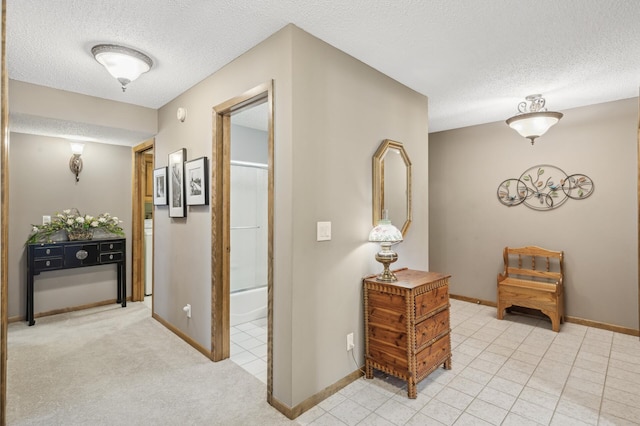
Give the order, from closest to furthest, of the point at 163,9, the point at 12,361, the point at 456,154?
1. the point at 163,9
2. the point at 12,361
3. the point at 456,154

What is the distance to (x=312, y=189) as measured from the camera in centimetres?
220

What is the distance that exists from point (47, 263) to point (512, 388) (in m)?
4.87

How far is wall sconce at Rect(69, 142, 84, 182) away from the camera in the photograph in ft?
13.6

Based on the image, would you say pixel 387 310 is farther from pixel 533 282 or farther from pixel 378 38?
pixel 533 282

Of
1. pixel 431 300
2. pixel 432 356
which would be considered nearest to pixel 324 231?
pixel 431 300

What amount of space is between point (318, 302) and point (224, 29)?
76.5 inches

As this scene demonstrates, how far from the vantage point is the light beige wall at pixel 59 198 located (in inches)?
152

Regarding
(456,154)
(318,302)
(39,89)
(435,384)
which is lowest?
(435,384)

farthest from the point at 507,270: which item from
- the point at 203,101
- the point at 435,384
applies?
the point at 203,101

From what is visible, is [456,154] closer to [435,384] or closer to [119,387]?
[435,384]

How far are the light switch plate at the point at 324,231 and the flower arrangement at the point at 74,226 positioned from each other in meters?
3.52

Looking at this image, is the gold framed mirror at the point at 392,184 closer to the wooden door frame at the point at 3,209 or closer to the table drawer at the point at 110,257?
the wooden door frame at the point at 3,209

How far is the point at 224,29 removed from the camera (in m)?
2.16

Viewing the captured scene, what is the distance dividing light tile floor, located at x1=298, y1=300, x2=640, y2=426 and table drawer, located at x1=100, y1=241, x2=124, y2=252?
8.00 feet
